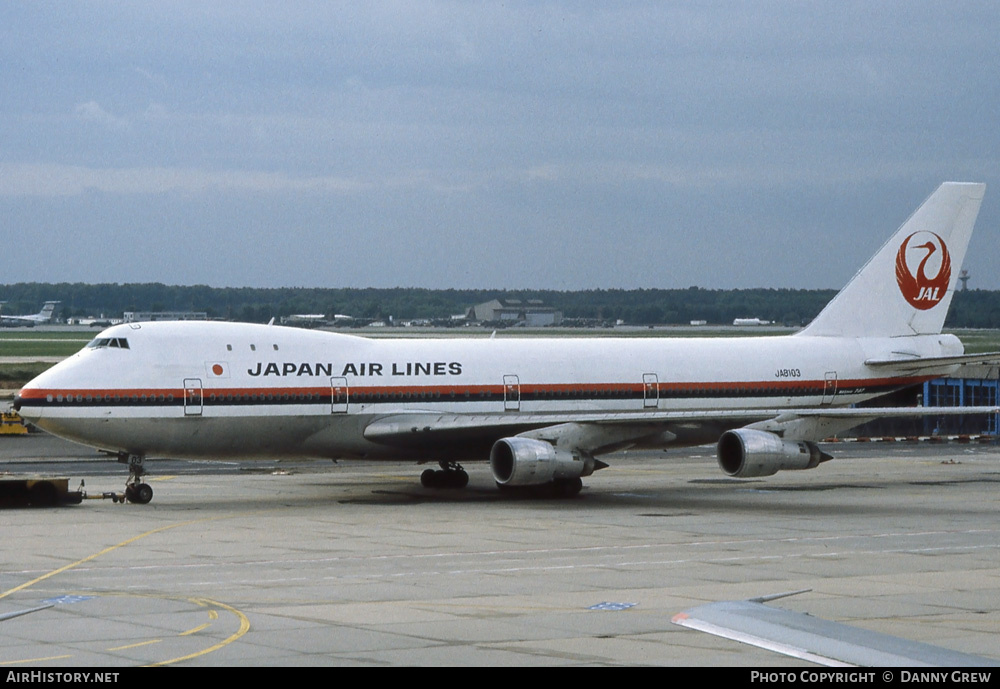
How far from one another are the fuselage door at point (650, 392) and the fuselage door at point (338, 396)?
8.82 m

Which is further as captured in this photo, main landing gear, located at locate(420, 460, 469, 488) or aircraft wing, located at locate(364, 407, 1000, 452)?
main landing gear, located at locate(420, 460, 469, 488)

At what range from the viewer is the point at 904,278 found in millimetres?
45219

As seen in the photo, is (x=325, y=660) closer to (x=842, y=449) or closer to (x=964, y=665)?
(x=964, y=665)

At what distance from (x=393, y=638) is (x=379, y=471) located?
94.2 ft

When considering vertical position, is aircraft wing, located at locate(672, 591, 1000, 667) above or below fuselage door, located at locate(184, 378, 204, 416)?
below

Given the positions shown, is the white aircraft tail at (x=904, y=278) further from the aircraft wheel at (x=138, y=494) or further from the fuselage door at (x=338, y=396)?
the aircraft wheel at (x=138, y=494)

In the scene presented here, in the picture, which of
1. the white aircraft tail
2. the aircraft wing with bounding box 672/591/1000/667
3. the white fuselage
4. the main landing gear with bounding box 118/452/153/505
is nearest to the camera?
the aircraft wing with bounding box 672/591/1000/667

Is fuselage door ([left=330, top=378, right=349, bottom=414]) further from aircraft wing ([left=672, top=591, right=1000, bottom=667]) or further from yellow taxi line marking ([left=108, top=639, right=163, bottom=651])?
aircraft wing ([left=672, top=591, right=1000, bottom=667])

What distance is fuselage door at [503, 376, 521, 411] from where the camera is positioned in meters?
39.2

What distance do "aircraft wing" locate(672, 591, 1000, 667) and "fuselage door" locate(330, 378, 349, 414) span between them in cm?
2571

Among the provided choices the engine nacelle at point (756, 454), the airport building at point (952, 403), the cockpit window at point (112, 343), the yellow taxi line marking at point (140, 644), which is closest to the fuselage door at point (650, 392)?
the engine nacelle at point (756, 454)

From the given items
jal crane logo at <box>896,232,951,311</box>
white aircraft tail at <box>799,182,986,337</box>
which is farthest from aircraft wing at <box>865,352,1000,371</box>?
jal crane logo at <box>896,232,951,311</box>

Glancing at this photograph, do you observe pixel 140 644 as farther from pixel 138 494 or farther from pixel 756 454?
pixel 756 454

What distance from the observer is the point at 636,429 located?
1465 inches
